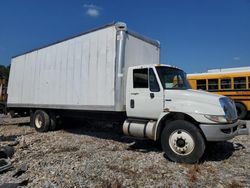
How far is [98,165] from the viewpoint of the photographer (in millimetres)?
6012

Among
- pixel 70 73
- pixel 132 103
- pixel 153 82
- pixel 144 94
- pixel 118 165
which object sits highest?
pixel 70 73

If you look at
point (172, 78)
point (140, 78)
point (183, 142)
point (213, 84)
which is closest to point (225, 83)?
point (213, 84)

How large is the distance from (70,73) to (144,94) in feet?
11.2

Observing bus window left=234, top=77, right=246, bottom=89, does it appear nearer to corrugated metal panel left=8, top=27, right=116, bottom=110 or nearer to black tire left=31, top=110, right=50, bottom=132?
corrugated metal panel left=8, top=27, right=116, bottom=110

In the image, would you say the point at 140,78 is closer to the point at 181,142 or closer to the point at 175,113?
the point at 175,113

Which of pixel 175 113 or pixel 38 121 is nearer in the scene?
pixel 175 113

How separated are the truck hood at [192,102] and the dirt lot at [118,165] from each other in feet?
4.31

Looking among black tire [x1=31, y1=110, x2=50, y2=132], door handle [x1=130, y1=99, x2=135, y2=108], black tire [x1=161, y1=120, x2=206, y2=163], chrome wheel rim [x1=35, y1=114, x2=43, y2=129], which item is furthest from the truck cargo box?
black tire [x1=161, y1=120, x2=206, y2=163]

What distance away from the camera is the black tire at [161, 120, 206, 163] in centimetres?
593

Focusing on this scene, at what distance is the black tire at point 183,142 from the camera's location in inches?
234

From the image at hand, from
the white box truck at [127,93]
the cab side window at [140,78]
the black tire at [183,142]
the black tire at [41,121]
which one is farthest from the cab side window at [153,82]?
the black tire at [41,121]

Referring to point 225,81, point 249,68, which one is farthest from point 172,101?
point 249,68

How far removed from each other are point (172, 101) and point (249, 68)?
10535 mm

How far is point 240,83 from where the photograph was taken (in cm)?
1434
